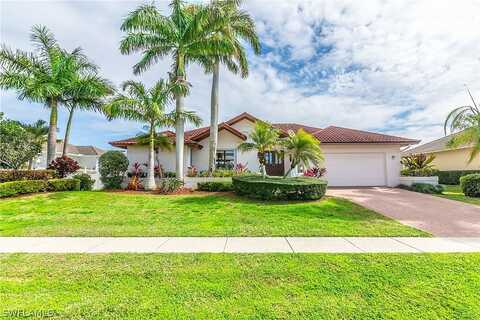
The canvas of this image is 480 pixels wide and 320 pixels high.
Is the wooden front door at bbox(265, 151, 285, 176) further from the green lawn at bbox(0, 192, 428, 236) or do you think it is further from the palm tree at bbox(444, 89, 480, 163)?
the palm tree at bbox(444, 89, 480, 163)

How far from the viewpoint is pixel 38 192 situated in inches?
520

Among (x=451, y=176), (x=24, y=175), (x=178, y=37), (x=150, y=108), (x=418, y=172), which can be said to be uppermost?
(x=178, y=37)

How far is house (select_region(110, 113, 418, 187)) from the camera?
1952cm

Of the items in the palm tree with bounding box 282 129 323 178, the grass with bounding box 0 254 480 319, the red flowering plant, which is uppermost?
the palm tree with bounding box 282 129 323 178

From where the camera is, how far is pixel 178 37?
47.9 feet

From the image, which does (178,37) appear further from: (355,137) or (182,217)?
(355,137)

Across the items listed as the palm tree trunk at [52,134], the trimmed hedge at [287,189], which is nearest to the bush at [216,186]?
the trimmed hedge at [287,189]

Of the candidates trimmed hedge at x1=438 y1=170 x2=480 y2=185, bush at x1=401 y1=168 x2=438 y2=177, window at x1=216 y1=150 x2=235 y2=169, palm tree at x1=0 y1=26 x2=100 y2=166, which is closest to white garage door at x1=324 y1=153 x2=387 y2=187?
bush at x1=401 y1=168 x2=438 y2=177

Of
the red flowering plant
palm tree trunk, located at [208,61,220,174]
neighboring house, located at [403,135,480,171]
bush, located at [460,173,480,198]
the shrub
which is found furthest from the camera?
neighboring house, located at [403,135,480,171]

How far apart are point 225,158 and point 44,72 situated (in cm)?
1390

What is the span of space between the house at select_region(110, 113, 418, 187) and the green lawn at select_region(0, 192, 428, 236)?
282 inches

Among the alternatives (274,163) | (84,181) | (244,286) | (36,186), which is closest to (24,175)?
(36,186)

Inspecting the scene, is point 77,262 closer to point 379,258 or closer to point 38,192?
point 379,258

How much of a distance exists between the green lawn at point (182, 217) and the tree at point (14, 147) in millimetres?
4902
